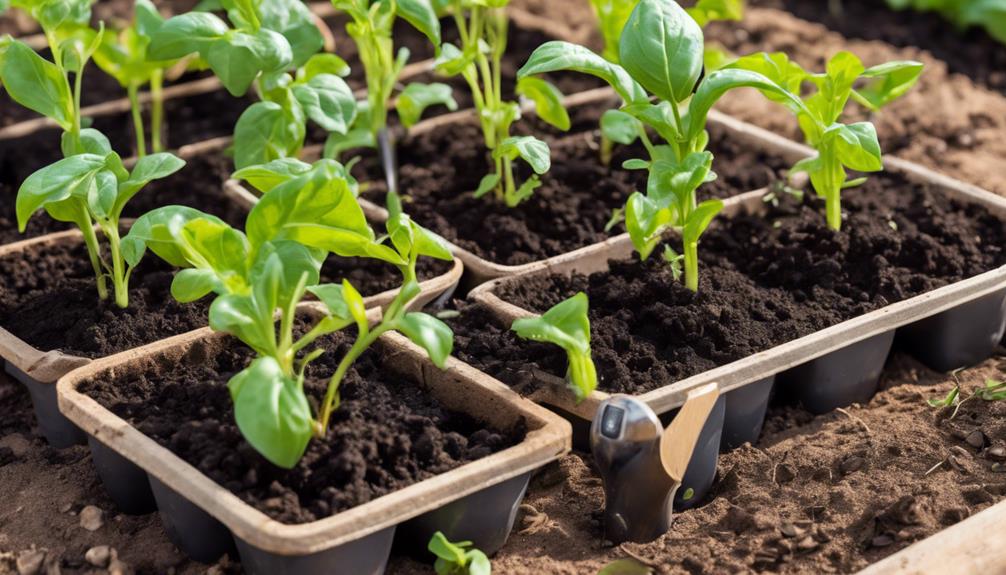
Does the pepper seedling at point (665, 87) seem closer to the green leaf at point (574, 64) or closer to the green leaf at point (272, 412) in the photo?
the green leaf at point (574, 64)

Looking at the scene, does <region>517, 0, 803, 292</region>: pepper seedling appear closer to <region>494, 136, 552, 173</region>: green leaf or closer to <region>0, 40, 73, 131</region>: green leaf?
<region>494, 136, 552, 173</region>: green leaf

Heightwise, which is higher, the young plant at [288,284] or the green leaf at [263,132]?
the young plant at [288,284]

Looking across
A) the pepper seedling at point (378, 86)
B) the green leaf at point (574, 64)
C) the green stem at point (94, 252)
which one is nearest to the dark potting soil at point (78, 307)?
the green stem at point (94, 252)

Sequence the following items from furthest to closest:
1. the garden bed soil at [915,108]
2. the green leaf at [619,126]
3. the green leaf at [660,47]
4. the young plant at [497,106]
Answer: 1. the garden bed soil at [915,108]
2. the green leaf at [619,126]
3. the young plant at [497,106]
4. the green leaf at [660,47]

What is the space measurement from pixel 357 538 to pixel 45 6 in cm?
153

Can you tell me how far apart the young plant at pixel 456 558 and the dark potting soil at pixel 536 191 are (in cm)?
103

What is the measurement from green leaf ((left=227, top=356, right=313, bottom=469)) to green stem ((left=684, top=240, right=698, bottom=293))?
1030 millimetres

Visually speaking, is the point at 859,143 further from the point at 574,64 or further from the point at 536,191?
the point at 536,191

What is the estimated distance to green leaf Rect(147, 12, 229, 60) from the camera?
9.90 ft

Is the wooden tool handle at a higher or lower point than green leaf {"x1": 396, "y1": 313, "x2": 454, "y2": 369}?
lower

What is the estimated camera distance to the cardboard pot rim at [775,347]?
266cm

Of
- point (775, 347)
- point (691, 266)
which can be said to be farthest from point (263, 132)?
point (775, 347)

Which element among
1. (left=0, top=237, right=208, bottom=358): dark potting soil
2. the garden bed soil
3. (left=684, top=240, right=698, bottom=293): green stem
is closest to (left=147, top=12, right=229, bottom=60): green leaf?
(left=0, top=237, right=208, bottom=358): dark potting soil

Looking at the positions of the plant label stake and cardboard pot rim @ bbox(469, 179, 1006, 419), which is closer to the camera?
the plant label stake
